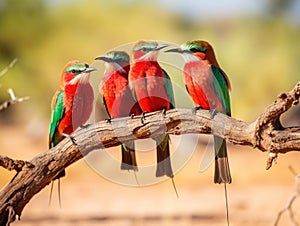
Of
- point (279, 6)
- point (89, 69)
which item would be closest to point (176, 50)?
point (89, 69)

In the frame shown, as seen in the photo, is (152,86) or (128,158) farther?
(128,158)

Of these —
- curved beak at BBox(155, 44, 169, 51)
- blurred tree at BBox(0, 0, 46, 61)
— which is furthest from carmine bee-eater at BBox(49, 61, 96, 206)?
blurred tree at BBox(0, 0, 46, 61)

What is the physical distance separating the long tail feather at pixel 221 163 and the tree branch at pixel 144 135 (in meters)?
0.44

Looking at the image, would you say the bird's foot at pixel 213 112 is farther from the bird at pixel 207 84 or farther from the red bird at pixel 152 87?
the red bird at pixel 152 87

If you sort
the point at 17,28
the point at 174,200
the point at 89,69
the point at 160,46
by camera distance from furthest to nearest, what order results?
the point at 17,28 → the point at 174,200 → the point at 160,46 → the point at 89,69

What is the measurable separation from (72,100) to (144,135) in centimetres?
82

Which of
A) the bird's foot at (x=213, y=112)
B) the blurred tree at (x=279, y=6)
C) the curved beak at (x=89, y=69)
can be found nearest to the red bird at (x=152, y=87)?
the curved beak at (x=89, y=69)

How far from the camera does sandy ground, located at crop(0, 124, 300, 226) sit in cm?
844

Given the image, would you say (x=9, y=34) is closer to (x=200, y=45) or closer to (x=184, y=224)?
(x=184, y=224)

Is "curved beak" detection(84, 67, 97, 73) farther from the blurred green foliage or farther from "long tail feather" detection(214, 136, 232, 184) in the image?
the blurred green foliage

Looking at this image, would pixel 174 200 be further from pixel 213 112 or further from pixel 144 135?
pixel 213 112

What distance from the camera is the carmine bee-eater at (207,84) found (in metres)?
5.15

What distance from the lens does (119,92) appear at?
5309mm

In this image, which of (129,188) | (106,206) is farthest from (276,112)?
(129,188)
